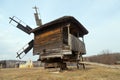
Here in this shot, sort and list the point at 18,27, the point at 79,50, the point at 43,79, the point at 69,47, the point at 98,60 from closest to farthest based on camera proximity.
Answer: the point at 43,79 < the point at 69,47 < the point at 79,50 < the point at 18,27 < the point at 98,60

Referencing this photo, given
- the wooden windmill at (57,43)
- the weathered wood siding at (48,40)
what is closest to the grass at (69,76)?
the wooden windmill at (57,43)

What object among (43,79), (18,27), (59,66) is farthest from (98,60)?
(43,79)

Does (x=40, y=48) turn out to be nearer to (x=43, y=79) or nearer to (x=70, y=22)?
(x=70, y=22)

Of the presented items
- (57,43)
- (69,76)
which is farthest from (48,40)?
(69,76)

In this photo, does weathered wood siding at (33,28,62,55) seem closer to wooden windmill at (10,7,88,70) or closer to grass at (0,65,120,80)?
wooden windmill at (10,7,88,70)

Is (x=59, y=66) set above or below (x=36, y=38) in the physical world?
below

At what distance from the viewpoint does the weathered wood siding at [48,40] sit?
63.9ft

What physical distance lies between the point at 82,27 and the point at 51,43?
4.92 metres

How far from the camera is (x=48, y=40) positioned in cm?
2069

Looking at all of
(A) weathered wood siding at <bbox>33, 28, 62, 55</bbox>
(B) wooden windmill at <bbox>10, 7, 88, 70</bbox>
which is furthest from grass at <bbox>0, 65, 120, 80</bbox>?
(A) weathered wood siding at <bbox>33, 28, 62, 55</bbox>

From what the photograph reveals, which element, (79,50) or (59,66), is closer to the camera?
(59,66)

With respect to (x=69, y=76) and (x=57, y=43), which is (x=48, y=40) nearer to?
(x=57, y=43)

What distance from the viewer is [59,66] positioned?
1989 cm

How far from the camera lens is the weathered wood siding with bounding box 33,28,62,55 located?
767 inches
